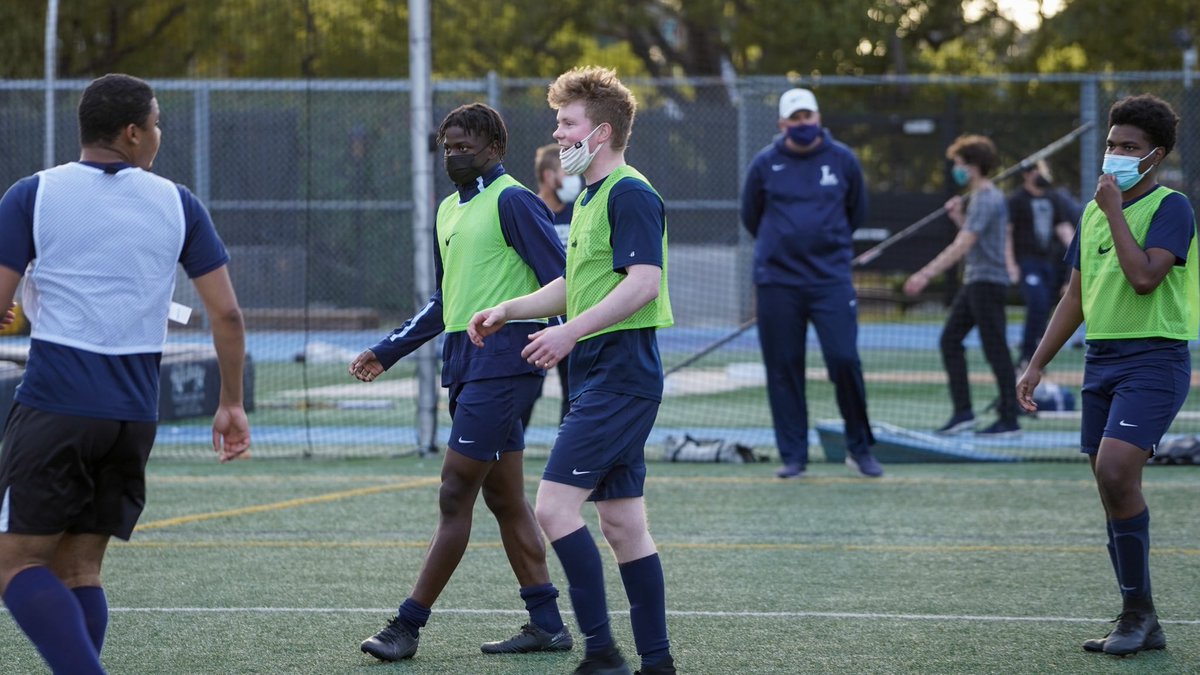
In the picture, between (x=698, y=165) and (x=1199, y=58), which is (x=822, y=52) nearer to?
(x=1199, y=58)

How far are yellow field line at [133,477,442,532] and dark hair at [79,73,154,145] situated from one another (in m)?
4.30

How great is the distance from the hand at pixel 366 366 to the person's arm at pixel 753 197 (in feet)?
16.2

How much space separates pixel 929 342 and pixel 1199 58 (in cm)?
1325

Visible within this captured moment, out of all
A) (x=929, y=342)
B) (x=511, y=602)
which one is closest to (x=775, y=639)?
(x=511, y=602)

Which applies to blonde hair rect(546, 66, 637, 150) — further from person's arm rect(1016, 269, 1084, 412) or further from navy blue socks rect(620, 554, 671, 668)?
person's arm rect(1016, 269, 1084, 412)

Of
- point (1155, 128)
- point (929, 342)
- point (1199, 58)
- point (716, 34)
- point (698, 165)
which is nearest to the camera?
point (1155, 128)

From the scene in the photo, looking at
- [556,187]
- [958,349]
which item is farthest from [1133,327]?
[958,349]

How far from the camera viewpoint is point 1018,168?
13.0 m

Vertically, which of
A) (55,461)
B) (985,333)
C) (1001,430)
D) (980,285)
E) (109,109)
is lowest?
(1001,430)

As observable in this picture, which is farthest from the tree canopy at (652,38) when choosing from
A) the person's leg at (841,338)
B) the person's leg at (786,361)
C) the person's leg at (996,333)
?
the person's leg at (841,338)

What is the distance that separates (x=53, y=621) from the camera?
4.22 metres

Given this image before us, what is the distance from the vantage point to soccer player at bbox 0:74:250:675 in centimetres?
426

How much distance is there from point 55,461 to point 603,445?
4.99 ft

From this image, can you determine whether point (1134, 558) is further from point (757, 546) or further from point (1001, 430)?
point (1001, 430)
